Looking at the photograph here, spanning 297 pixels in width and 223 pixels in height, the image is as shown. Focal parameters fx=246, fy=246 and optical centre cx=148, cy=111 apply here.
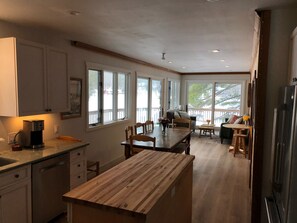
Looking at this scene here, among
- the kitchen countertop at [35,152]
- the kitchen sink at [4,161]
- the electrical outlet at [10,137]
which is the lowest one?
→ the kitchen sink at [4,161]

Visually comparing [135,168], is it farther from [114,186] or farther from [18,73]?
[18,73]

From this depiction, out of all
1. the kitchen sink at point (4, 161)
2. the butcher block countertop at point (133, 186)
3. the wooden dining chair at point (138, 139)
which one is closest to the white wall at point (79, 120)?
the kitchen sink at point (4, 161)

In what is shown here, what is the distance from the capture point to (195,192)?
4035mm

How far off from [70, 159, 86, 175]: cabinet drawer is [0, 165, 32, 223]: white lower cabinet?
693 millimetres

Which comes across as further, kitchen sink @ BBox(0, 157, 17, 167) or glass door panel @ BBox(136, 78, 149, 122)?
glass door panel @ BBox(136, 78, 149, 122)

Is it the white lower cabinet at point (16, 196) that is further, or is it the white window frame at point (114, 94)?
the white window frame at point (114, 94)

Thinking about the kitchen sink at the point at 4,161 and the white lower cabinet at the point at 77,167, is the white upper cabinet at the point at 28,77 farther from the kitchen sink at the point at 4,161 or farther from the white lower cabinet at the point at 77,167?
the white lower cabinet at the point at 77,167

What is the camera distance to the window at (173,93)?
9281 mm

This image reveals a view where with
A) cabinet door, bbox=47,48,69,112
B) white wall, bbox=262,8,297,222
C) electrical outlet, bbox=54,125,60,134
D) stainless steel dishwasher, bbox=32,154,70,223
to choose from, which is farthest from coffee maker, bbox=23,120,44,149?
white wall, bbox=262,8,297,222

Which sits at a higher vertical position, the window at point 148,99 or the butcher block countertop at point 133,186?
the window at point 148,99

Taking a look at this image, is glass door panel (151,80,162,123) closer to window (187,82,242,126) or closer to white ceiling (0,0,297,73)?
window (187,82,242,126)

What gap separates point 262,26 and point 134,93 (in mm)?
4007

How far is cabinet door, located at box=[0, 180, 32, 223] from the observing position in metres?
2.33

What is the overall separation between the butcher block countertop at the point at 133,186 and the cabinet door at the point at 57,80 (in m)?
1.53
